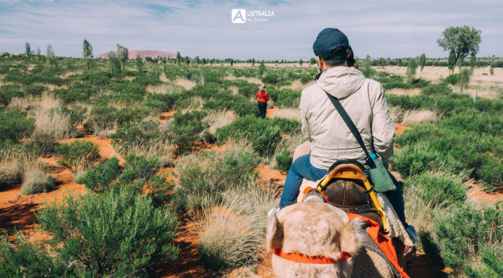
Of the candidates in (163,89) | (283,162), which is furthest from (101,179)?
(163,89)

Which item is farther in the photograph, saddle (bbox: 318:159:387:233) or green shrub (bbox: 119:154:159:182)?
green shrub (bbox: 119:154:159:182)

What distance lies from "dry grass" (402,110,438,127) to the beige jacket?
36.6 feet

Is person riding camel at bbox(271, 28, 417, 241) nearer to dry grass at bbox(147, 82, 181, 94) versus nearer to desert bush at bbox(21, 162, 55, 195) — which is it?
desert bush at bbox(21, 162, 55, 195)

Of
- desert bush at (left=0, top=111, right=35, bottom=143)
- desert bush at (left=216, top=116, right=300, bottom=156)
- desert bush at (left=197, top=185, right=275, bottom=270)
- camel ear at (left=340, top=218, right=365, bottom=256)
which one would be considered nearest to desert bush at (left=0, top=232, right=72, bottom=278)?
desert bush at (left=197, top=185, right=275, bottom=270)

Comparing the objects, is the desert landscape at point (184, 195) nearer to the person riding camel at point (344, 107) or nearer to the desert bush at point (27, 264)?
the desert bush at point (27, 264)

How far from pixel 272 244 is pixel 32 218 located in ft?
19.2

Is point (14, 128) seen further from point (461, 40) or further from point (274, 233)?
point (461, 40)

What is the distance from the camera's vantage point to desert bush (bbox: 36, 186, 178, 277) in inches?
122

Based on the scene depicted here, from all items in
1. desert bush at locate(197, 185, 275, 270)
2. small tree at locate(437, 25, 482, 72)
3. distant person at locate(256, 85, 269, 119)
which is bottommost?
desert bush at locate(197, 185, 275, 270)

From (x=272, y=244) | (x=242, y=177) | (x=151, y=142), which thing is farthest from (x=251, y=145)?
(x=272, y=244)

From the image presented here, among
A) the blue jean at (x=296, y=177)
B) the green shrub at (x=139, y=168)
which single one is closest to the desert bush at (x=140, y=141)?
the green shrub at (x=139, y=168)

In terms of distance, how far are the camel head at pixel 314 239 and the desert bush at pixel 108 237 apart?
8.11ft

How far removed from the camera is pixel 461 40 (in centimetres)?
4719

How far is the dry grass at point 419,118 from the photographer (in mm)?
11751
